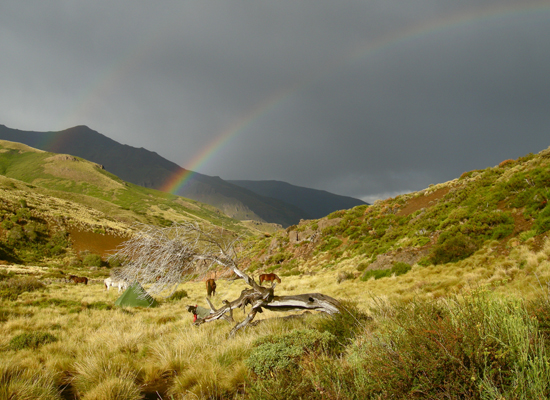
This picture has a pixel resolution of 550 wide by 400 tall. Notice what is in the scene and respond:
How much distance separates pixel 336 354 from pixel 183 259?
4.33 metres

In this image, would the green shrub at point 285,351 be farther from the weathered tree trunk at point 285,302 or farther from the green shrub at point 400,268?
the green shrub at point 400,268

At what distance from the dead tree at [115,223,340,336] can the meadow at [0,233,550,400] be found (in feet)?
2.22

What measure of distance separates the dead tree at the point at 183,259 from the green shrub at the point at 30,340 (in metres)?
3.35

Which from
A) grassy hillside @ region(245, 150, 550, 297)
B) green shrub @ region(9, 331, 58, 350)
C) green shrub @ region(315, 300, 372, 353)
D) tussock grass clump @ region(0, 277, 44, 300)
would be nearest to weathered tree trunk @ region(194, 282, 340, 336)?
green shrub @ region(315, 300, 372, 353)

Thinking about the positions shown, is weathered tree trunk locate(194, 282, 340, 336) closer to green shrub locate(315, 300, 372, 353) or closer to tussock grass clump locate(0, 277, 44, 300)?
green shrub locate(315, 300, 372, 353)

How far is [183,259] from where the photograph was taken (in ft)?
22.2

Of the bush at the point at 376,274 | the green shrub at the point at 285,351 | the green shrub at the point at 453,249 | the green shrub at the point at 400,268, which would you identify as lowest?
the green shrub at the point at 285,351

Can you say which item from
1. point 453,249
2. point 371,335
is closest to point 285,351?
point 371,335

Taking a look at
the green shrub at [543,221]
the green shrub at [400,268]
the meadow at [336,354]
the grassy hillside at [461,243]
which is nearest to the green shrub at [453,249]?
the grassy hillside at [461,243]

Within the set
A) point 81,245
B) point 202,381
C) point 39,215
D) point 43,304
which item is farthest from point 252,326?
point 39,215

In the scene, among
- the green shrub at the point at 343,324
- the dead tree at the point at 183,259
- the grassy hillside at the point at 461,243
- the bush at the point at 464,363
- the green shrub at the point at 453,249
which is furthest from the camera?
the green shrub at the point at 453,249

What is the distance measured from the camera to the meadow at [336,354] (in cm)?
274

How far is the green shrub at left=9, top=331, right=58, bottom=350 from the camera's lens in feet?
23.0

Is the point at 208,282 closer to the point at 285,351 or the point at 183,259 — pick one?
the point at 183,259
